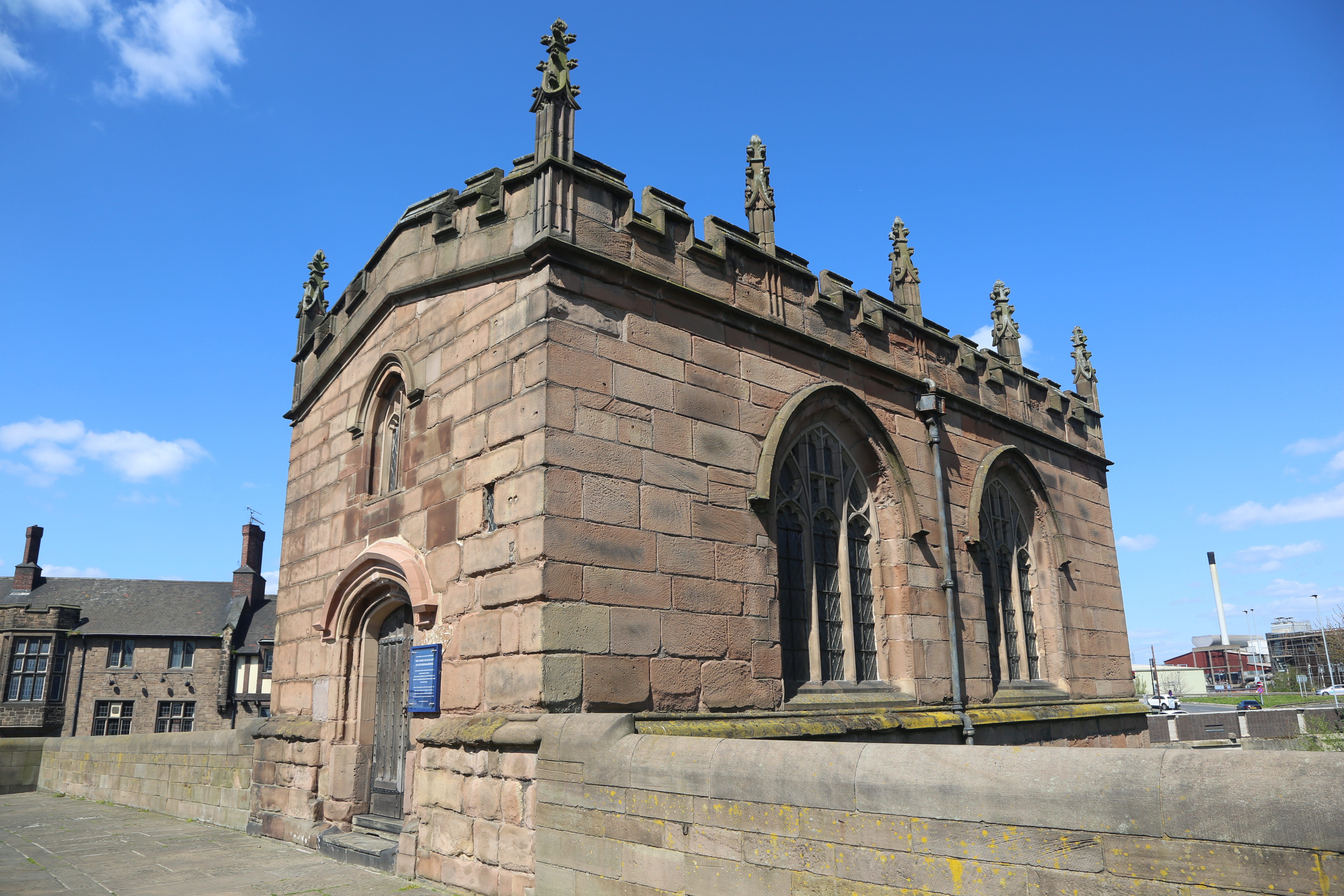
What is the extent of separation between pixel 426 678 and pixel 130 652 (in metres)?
37.2

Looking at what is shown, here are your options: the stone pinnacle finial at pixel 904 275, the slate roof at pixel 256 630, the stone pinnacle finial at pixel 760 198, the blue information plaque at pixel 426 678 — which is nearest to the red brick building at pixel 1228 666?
the slate roof at pixel 256 630

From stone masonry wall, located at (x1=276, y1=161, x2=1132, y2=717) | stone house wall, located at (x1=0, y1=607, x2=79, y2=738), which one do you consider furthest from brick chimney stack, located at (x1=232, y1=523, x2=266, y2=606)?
stone masonry wall, located at (x1=276, y1=161, x2=1132, y2=717)

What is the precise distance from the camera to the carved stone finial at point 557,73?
812 centimetres

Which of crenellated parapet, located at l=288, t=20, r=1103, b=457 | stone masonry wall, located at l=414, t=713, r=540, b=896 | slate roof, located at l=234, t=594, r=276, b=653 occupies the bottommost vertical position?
stone masonry wall, located at l=414, t=713, r=540, b=896

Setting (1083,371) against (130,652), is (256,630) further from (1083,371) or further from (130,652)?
(1083,371)

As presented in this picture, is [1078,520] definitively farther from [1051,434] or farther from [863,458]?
[863,458]

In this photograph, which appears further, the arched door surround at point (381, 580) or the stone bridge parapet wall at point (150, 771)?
the stone bridge parapet wall at point (150, 771)

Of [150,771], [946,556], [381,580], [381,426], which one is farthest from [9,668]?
[946,556]

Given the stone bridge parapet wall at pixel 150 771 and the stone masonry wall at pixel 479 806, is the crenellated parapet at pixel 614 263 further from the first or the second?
the stone bridge parapet wall at pixel 150 771

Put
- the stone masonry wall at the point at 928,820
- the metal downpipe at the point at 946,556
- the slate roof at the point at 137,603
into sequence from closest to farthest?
the stone masonry wall at the point at 928,820 < the metal downpipe at the point at 946,556 < the slate roof at the point at 137,603

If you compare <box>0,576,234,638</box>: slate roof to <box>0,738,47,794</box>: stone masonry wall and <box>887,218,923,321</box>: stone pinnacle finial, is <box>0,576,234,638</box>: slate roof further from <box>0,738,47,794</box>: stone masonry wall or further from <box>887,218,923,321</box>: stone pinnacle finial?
<box>887,218,923,321</box>: stone pinnacle finial

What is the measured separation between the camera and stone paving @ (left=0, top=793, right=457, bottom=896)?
731 centimetres

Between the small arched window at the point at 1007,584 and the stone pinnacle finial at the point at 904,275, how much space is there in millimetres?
2831

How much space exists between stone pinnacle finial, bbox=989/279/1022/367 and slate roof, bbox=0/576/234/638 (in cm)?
3600
